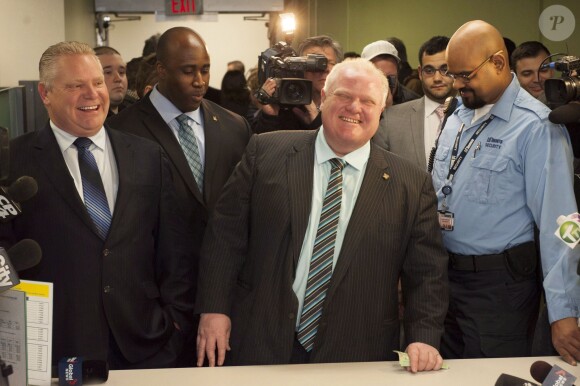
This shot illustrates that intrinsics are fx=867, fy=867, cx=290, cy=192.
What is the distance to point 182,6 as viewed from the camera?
1159 centimetres

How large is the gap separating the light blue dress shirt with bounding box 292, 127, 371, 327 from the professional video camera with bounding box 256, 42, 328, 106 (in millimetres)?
789

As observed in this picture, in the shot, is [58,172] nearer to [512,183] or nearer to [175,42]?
[175,42]

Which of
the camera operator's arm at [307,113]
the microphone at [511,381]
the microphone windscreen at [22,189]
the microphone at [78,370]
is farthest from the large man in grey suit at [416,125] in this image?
the microphone windscreen at [22,189]

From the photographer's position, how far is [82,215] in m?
2.73

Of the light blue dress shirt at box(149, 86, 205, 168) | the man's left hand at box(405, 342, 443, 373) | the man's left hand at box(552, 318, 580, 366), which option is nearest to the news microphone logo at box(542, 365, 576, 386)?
the man's left hand at box(405, 342, 443, 373)

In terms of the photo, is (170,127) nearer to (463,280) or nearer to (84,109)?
(84,109)

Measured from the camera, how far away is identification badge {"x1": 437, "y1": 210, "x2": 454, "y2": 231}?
313cm

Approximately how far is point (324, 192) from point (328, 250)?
194 millimetres

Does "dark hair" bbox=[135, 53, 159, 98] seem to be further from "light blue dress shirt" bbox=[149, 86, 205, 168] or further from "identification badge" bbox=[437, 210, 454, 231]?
"identification badge" bbox=[437, 210, 454, 231]

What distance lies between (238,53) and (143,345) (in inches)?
494

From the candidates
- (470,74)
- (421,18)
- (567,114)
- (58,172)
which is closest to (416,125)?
(470,74)

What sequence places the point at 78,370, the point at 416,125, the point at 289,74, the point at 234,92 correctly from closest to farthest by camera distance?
Result: the point at 78,370 → the point at 289,74 → the point at 416,125 → the point at 234,92

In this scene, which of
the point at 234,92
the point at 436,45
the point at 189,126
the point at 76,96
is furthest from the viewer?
the point at 234,92

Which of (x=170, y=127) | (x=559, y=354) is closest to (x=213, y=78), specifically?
(x=170, y=127)
